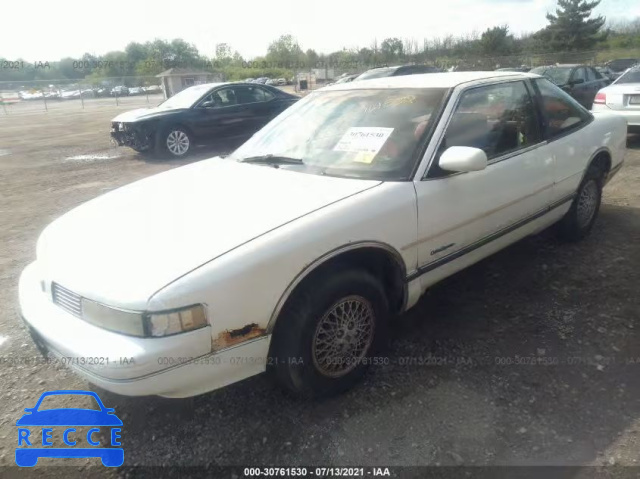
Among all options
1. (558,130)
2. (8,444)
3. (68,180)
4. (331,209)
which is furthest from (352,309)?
(68,180)

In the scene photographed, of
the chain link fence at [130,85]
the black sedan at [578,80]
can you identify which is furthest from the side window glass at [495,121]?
the chain link fence at [130,85]

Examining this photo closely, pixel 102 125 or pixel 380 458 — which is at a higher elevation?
pixel 102 125

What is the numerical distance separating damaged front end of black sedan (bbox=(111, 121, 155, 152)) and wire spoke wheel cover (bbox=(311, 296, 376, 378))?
8661mm

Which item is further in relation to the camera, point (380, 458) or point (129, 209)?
point (129, 209)

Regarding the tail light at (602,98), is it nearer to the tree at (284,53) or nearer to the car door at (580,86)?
the car door at (580,86)

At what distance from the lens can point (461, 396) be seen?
2629 millimetres

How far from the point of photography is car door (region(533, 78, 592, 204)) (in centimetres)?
380

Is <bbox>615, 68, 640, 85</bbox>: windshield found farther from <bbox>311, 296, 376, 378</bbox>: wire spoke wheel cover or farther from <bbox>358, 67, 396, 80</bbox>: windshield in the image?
<bbox>311, 296, 376, 378</bbox>: wire spoke wheel cover

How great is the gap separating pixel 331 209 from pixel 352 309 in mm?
554

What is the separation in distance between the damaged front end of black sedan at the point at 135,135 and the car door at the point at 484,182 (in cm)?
819

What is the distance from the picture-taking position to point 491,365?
9.44 ft

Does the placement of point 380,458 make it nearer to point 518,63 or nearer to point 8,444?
point 8,444

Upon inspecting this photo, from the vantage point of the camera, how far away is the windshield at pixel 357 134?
289 centimetres

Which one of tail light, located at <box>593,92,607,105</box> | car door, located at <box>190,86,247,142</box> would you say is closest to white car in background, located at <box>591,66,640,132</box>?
tail light, located at <box>593,92,607,105</box>
